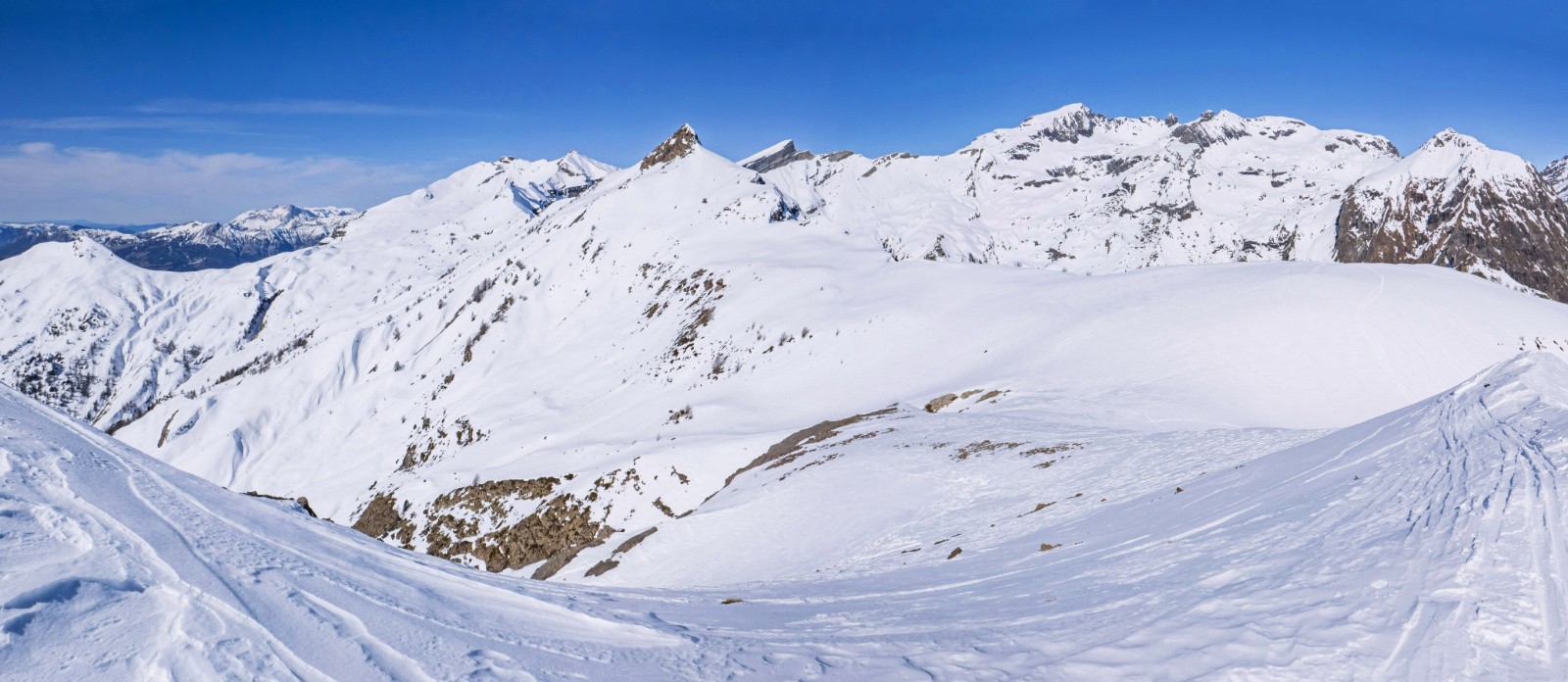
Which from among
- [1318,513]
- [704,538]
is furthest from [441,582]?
[704,538]

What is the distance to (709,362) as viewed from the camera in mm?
47031

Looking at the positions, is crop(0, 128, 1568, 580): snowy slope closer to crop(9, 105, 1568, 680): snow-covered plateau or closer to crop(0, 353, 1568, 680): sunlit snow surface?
crop(9, 105, 1568, 680): snow-covered plateau

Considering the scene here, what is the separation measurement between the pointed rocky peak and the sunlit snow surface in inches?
3841

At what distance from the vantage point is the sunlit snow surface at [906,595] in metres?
5.08

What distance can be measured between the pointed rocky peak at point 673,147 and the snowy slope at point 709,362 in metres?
11.8

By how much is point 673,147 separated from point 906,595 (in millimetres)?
101603

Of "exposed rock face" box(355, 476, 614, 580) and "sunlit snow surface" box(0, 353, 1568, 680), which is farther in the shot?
"exposed rock face" box(355, 476, 614, 580)

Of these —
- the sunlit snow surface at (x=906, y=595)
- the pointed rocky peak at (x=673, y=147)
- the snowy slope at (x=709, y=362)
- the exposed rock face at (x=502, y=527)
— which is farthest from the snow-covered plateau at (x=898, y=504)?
the pointed rocky peak at (x=673, y=147)

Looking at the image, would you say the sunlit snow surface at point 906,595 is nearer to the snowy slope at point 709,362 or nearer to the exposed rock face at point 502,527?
the snowy slope at point 709,362

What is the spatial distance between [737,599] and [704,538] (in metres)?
10.7

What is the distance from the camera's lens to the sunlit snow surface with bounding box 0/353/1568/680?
5.08m

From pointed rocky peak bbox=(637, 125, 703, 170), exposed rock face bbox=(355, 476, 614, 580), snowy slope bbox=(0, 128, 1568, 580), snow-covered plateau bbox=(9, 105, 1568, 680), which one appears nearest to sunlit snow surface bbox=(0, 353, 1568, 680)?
snow-covered plateau bbox=(9, 105, 1568, 680)

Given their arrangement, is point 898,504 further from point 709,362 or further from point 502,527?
point 709,362

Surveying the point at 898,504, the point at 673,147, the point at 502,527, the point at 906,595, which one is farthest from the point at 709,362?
the point at 673,147
